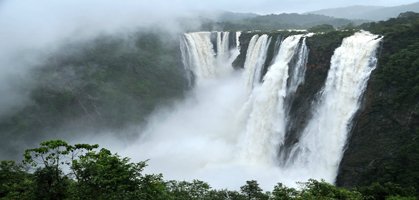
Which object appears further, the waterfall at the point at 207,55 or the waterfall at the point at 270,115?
the waterfall at the point at 207,55

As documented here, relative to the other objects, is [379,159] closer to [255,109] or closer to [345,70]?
[345,70]

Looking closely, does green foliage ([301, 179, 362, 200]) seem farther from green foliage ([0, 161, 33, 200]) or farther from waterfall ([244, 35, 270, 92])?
waterfall ([244, 35, 270, 92])

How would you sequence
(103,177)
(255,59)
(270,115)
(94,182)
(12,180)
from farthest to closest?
(255,59)
(270,115)
(12,180)
(103,177)
(94,182)

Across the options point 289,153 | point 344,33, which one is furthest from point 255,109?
point 344,33

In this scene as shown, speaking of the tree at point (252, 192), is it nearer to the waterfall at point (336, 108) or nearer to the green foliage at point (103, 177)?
the green foliage at point (103, 177)

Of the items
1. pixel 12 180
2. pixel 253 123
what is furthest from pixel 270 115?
pixel 12 180

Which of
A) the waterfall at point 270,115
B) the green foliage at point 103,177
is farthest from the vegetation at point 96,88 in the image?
the green foliage at point 103,177

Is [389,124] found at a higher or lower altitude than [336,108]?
lower

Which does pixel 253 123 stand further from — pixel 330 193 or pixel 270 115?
pixel 330 193
